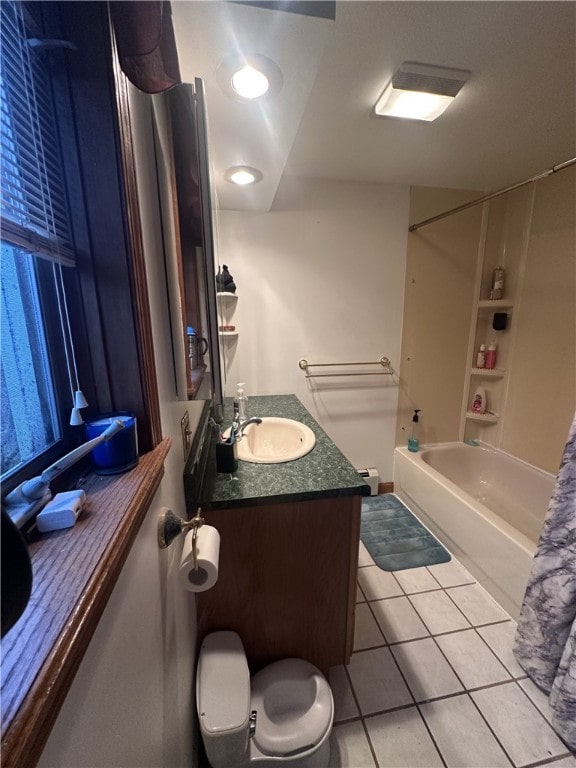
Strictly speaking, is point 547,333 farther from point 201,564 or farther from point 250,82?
point 201,564

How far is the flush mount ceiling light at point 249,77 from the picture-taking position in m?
0.92

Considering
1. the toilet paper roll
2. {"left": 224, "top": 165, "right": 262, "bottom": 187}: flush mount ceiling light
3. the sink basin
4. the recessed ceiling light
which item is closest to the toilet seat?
the toilet paper roll

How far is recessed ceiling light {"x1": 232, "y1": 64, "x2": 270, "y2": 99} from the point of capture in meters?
0.96

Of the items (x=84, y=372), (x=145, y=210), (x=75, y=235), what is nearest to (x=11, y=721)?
(x=84, y=372)

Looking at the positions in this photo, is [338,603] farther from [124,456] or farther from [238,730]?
[124,456]

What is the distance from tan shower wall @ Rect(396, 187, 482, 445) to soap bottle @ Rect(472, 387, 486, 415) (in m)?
0.12

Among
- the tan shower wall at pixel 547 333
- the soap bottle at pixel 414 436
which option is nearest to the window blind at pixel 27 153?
the soap bottle at pixel 414 436

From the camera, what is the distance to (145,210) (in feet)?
2.25

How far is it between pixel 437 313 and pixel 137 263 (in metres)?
2.25

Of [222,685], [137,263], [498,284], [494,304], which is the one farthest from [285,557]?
[498,284]

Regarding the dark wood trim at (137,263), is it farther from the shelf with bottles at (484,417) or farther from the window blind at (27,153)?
the shelf with bottles at (484,417)

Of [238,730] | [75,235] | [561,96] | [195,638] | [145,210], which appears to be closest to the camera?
[75,235]

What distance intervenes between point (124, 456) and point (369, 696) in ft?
4.45

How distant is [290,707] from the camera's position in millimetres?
1012
